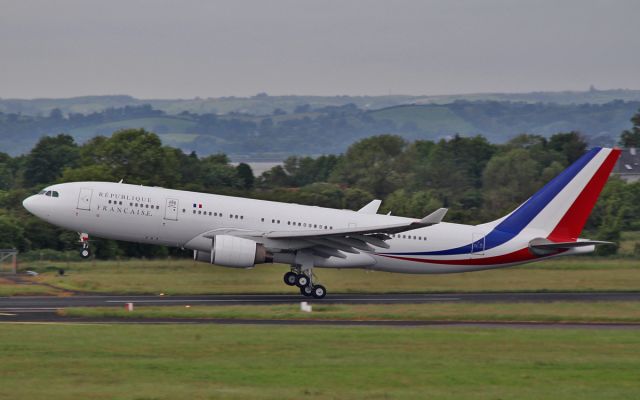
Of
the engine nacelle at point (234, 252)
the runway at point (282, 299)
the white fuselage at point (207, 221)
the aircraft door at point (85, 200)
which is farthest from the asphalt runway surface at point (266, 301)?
the aircraft door at point (85, 200)

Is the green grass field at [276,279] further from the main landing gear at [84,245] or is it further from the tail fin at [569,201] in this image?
the tail fin at [569,201]

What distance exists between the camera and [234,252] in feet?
123

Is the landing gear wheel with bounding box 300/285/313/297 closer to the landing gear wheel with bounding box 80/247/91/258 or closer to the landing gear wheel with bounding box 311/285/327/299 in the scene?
the landing gear wheel with bounding box 311/285/327/299

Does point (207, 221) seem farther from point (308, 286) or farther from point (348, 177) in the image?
point (348, 177)

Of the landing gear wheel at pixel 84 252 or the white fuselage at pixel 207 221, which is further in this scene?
the landing gear wheel at pixel 84 252

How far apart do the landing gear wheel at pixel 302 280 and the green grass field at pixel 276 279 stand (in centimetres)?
204

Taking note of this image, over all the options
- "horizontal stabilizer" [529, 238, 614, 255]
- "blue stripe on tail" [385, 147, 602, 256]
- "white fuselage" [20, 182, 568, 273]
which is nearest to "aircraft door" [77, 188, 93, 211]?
"white fuselage" [20, 182, 568, 273]

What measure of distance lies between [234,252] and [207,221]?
7.11 feet

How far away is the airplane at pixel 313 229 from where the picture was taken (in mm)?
38719

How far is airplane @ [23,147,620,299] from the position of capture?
38719 millimetres

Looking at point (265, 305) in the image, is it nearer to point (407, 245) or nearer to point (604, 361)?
point (407, 245)

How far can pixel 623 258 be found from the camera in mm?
52750

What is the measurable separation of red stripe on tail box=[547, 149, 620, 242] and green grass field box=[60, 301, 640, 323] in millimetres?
5133

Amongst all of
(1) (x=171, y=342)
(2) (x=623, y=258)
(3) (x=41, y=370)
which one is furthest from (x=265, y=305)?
(2) (x=623, y=258)
